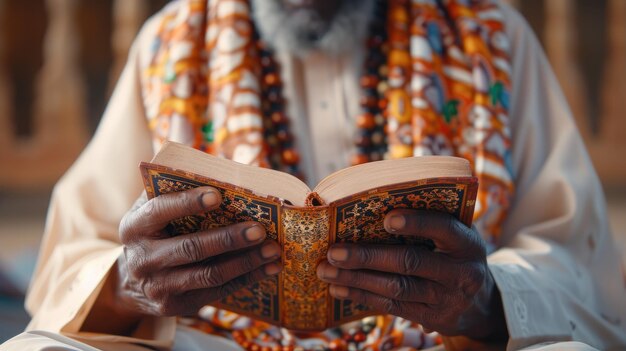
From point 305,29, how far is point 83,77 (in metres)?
4.47

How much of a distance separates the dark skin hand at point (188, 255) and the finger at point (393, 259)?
0.42 feet

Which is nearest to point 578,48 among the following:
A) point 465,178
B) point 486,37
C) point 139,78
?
point 486,37

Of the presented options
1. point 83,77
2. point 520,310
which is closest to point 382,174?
point 520,310

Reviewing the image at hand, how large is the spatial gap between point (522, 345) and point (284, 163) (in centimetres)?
83

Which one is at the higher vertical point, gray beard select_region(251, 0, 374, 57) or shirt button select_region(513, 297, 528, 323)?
gray beard select_region(251, 0, 374, 57)

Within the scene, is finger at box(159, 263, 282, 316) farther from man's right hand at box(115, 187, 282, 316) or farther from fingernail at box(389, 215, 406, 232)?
fingernail at box(389, 215, 406, 232)

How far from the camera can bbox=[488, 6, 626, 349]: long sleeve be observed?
1875 mm

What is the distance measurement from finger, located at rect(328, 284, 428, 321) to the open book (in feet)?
0.32

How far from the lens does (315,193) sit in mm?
1455

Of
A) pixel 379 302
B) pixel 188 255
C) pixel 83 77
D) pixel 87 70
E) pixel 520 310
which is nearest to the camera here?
pixel 188 255

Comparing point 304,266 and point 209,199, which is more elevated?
point 209,199

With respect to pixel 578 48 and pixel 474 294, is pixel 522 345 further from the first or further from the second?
pixel 578 48

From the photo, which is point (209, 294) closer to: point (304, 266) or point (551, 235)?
point (304, 266)

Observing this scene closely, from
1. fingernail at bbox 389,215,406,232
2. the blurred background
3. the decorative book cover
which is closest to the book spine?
the decorative book cover
